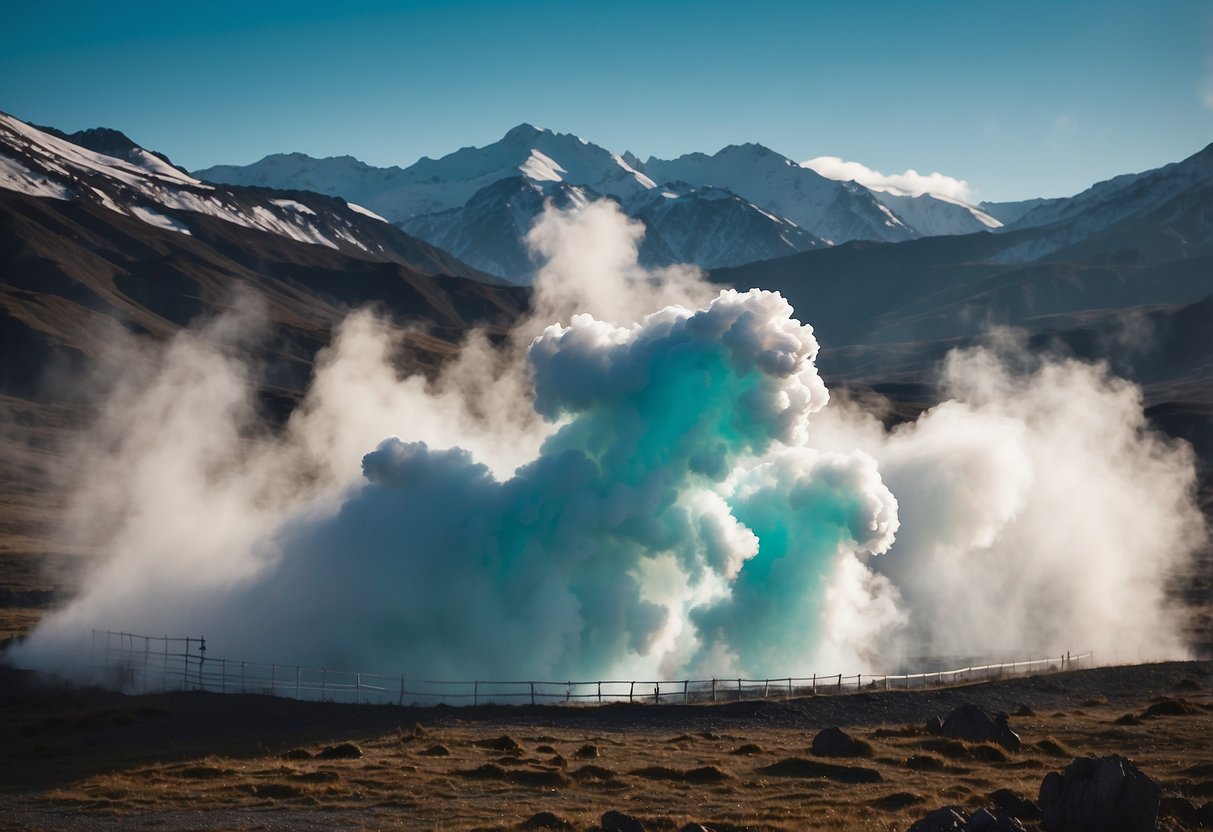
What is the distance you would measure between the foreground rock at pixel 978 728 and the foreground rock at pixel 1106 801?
46.2ft

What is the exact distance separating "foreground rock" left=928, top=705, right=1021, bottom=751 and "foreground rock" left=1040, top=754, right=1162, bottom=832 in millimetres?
14084

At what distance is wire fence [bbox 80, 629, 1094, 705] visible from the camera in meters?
55.2

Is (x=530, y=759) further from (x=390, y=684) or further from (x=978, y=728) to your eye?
(x=390, y=684)

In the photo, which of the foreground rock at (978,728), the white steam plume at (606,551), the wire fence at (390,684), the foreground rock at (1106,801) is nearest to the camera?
the foreground rock at (1106,801)

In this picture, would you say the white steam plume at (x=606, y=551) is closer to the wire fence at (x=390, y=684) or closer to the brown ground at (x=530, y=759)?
the wire fence at (x=390, y=684)

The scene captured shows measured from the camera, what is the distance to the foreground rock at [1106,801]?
1049 inches

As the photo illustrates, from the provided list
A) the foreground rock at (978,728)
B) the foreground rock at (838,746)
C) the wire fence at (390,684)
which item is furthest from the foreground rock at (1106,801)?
the wire fence at (390,684)

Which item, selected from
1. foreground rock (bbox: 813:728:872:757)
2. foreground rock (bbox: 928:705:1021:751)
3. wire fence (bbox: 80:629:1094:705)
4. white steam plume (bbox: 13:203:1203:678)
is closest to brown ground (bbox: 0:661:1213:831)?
foreground rock (bbox: 813:728:872:757)

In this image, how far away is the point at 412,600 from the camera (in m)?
63.2

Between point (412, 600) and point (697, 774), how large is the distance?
95.6 feet

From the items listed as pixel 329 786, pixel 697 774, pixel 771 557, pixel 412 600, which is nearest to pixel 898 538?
pixel 771 557

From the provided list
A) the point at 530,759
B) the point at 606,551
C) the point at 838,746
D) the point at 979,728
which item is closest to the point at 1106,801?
the point at 838,746

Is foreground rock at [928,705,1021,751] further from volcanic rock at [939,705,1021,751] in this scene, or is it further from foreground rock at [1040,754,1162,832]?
foreground rock at [1040,754,1162,832]

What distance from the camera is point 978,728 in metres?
42.2
